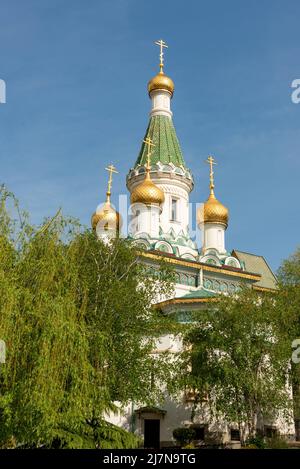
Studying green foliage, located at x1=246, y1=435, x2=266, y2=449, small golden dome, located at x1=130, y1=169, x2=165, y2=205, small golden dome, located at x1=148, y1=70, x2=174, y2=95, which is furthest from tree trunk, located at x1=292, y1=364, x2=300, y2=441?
small golden dome, located at x1=148, y1=70, x2=174, y2=95

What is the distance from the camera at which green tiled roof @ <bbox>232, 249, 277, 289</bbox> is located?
3816 cm

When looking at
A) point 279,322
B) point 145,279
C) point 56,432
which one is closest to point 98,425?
point 56,432

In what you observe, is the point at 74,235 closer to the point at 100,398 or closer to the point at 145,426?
the point at 100,398

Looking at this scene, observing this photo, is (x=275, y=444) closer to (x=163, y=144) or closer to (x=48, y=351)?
(x=48, y=351)

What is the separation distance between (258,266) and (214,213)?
8260 mm

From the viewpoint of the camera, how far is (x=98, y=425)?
12.7m

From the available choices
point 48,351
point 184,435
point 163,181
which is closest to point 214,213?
point 163,181

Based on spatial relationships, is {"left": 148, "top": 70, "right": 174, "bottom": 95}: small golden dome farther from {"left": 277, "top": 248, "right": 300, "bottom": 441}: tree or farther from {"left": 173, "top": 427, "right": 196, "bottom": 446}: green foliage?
{"left": 173, "top": 427, "right": 196, "bottom": 446}: green foliage

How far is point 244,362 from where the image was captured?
1886 centimetres

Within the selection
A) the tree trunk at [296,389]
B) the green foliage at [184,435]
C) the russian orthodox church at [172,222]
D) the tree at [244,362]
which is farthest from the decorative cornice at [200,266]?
the tree trunk at [296,389]

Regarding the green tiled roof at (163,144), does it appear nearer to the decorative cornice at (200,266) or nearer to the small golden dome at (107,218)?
the small golden dome at (107,218)

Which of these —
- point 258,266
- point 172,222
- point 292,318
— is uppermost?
point 172,222

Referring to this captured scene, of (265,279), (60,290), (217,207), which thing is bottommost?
(60,290)
